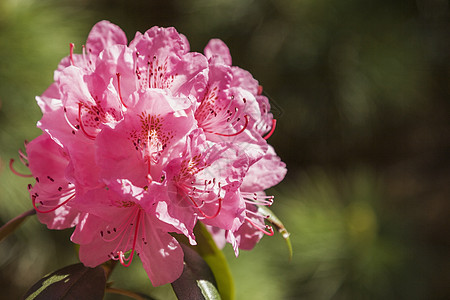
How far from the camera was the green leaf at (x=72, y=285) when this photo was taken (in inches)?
18.6

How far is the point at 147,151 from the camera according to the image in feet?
1.47

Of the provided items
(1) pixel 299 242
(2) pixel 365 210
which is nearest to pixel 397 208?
(2) pixel 365 210

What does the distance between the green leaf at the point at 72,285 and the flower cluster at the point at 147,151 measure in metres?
0.03

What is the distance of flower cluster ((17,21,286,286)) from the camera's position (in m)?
0.43

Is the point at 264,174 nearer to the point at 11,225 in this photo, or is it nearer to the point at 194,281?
the point at 194,281

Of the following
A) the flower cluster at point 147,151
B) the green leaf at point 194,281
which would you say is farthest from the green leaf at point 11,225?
the green leaf at point 194,281

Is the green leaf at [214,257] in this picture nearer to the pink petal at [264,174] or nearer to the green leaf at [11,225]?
the pink petal at [264,174]

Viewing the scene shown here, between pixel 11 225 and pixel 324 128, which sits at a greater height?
pixel 11 225

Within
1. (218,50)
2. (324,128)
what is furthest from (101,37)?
(324,128)

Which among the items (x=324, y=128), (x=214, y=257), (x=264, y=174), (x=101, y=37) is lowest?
(x=324, y=128)

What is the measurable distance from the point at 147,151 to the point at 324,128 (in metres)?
1.22

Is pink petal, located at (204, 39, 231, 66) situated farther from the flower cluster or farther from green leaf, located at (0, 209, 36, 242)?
green leaf, located at (0, 209, 36, 242)

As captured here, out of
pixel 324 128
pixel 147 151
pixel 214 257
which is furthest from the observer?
pixel 324 128

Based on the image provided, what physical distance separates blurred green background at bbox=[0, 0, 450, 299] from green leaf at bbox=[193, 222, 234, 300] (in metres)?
0.81
